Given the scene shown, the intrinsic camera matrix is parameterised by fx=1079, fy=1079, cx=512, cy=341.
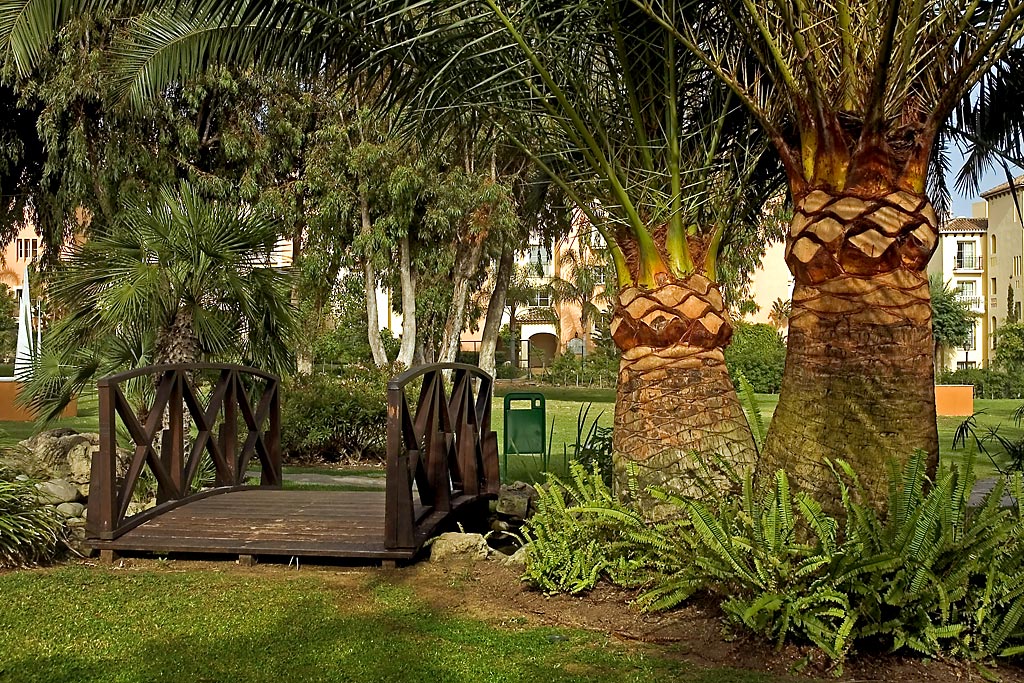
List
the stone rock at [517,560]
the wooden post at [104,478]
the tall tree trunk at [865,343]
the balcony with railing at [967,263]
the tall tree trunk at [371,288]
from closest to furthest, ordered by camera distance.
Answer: the tall tree trunk at [865,343]
the stone rock at [517,560]
the wooden post at [104,478]
the tall tree trunk at [371,288]
the balcony with railing at [967,263]

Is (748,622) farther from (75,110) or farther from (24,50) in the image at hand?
(75,110)

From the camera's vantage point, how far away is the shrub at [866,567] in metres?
4.76

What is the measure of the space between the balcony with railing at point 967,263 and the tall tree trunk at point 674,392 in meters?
63.4

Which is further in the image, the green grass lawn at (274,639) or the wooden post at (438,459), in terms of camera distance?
the wooden post at (438,459)

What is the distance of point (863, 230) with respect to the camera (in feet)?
18.0

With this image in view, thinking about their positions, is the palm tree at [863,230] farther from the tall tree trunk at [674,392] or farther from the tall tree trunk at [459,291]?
the tall tree trunk at [459,291]

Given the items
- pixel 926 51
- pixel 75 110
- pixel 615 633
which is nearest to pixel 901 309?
pixel 926 51

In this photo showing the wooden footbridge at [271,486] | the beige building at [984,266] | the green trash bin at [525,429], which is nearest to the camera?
the wooden footbridge at [271,486]

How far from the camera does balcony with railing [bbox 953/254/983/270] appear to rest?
64500 mm

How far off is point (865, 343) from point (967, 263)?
6499 cm

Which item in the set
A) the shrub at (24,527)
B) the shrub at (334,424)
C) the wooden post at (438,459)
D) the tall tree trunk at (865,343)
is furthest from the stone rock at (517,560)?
the shrub at (334,424)

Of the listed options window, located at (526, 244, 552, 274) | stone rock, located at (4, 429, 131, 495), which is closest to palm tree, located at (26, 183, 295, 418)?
stone rock, located at (4, 429, 131, 495)

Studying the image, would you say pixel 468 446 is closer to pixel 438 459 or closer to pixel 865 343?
pixel 438 459

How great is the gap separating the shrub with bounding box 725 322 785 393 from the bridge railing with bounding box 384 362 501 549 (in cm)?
2747
